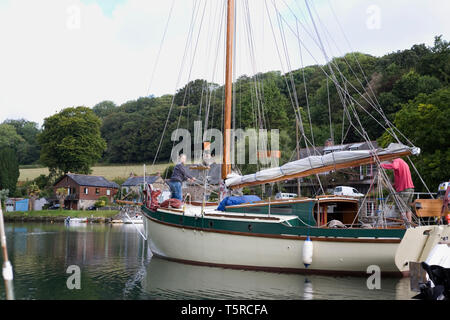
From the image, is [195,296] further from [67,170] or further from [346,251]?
[67,170]

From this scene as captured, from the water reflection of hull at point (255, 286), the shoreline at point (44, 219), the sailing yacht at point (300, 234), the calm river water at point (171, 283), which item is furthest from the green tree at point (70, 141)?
the water reflection of hull at point (255, 286)

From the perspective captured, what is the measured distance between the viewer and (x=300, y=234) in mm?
16047

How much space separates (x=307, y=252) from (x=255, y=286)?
2.45 meters

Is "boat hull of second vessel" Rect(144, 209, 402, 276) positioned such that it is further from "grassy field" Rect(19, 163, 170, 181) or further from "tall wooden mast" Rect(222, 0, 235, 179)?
"grassy field" Rect(19, 163, 170, 181)

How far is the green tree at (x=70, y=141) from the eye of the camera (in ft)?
258

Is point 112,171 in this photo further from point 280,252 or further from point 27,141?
point 280,252

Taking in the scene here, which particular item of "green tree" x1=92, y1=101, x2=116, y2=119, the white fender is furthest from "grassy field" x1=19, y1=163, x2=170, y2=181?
the white fender

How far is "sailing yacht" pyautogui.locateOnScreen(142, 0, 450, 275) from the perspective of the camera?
15.3m

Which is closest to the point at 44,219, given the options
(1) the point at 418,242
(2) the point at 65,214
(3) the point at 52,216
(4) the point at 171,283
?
(3) the point at 52,216

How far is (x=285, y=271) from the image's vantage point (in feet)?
53.8

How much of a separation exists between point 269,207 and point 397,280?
4826 millimetres

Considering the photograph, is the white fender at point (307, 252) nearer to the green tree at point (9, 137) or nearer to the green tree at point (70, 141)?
the green tree at point (70, 141)
